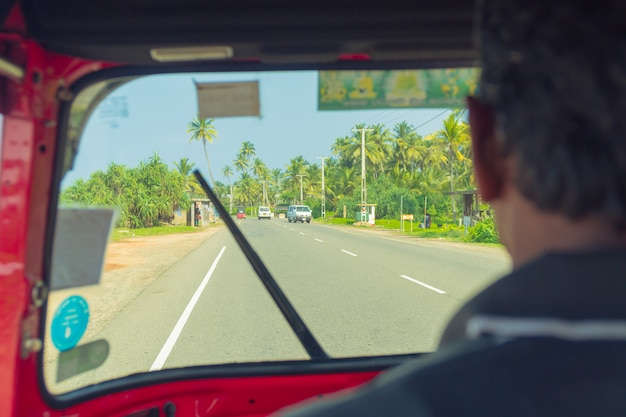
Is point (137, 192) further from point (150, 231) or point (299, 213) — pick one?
point (299, 213)

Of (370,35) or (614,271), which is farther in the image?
(370,35)

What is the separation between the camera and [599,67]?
627 mm

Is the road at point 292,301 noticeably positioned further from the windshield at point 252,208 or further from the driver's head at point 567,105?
the driver's head at point 567,105

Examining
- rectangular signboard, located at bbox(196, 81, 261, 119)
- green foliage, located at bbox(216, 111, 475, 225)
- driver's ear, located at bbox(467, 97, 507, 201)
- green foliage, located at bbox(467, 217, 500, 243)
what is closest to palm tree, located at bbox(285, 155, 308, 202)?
green foliage, located at bbox(216, 111, 475, 225)

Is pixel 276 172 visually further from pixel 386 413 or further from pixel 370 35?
pixel 386 413

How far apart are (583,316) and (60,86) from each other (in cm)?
168

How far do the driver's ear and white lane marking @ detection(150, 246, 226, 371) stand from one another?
1.96m

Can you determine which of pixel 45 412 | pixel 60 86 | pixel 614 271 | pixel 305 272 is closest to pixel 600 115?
pixel 614 271

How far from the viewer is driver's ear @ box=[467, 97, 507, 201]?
2.44 ft

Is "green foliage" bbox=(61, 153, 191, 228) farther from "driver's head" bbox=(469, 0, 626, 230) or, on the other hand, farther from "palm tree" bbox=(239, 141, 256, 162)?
"driver's head" bbox=(469, 0, 626, 230)

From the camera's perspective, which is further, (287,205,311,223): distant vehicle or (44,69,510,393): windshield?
(287,205,311,223): distant vehicle

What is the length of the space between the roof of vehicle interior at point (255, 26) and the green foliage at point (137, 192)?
40 cm

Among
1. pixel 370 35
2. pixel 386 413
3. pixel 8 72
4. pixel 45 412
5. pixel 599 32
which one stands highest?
pixel 370 35

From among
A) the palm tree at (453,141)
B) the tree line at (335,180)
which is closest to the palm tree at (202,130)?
the tree line at (335,180)
